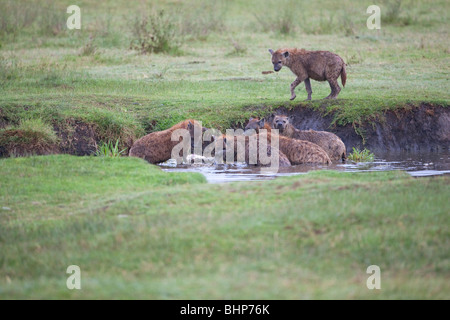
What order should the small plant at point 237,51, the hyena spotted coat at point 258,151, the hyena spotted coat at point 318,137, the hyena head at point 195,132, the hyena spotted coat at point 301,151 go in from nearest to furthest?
the hyena spotted coat at point 258,151
the hyena spotted coat at point 301,151
the hyena head at point 195,132
the hyena spotted coat at point 318,137
the small plant at point 237,51

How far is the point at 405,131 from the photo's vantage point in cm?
1095

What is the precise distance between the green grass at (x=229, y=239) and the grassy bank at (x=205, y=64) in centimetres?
408

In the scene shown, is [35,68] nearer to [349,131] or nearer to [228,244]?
[349,131]

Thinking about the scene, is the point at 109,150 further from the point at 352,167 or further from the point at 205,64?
the point at 205,64

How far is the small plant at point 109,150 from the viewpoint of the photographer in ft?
30.7

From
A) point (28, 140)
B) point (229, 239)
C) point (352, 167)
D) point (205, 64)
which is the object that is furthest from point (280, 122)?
point (205, 64)

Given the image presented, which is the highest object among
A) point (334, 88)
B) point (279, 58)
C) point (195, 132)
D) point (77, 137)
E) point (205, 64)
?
point (279, 58)

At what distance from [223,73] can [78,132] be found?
5725 millimetres

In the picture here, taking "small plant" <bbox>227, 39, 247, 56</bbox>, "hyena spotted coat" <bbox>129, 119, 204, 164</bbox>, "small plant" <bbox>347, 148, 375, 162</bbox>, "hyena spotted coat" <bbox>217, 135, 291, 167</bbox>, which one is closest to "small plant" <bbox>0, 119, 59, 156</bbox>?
"hyena spotted coat" <bbox>129, 119, 204, 164</bbox>

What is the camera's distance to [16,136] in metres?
9.51

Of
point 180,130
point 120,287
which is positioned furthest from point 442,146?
point 120,287

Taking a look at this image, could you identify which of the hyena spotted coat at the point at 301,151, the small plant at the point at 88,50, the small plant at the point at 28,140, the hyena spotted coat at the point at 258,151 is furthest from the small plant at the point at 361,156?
the small plant at the point at 88,50

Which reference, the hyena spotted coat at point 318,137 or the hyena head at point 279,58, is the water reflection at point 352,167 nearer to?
the hyena spotted coat at point 318,137

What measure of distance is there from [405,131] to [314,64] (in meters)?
2.09
